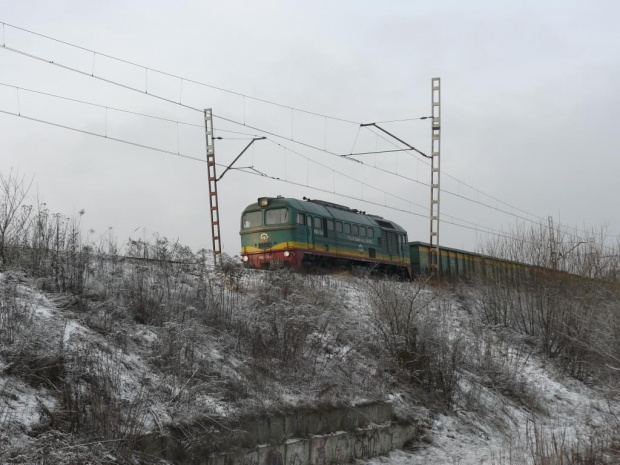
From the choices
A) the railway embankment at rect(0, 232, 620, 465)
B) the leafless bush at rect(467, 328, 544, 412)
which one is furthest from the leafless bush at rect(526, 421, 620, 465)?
the leafless bush at rect(467, 328, 544, 412)

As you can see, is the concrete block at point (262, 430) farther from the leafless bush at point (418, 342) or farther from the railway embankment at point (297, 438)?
the leafless bush at point (418, 342)

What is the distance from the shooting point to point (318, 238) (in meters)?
24.5

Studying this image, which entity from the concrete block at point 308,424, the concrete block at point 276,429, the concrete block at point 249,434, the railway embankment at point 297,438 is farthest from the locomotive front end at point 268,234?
the concrete block at point 249,434

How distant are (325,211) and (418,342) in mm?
10833

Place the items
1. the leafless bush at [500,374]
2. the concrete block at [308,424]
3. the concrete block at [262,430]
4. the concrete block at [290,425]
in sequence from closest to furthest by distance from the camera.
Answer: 1. the concrete block at [262,430]
2. the concrete block at [290,425]
3. the concrete block at [308,424]
4. the leafless bush at [500,374]

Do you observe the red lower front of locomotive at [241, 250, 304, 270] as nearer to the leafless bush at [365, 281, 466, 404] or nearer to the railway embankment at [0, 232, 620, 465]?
the railway embankment at [0, 232, 620, 465]

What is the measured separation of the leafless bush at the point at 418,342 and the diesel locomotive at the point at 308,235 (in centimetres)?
648

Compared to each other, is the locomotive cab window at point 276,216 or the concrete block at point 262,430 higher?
the locomotive cab window at point 276,216

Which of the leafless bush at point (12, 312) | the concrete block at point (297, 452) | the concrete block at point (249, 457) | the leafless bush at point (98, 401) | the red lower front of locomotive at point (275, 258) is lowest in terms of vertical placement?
the concrete block at point (297, 452)

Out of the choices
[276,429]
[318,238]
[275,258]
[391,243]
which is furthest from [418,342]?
[391,243]

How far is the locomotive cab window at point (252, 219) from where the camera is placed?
24.8m

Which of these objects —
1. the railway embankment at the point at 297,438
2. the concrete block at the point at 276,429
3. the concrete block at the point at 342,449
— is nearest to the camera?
the railway embankment at the point at 297,438

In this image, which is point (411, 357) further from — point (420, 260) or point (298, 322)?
point (420, 260)

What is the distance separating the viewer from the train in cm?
2339
